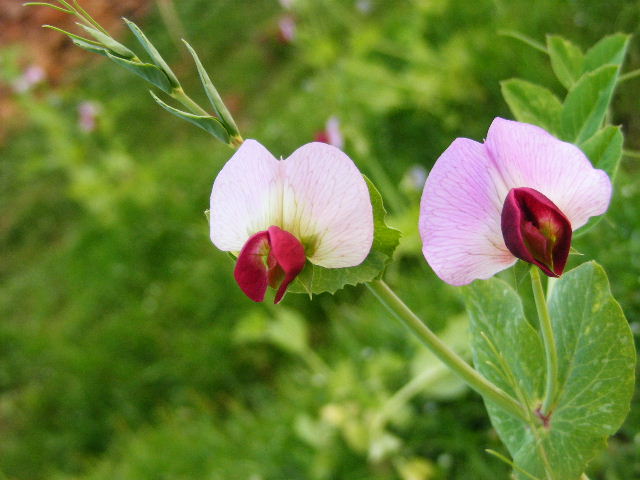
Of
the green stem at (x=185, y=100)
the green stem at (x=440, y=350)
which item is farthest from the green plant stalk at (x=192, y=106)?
the green stem at (x=440, y=350)

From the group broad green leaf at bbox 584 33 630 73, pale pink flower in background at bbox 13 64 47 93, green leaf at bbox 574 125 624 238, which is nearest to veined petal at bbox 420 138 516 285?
green leaf at bbox 574 125 624 238

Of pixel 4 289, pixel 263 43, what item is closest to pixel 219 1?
pixel 263 43

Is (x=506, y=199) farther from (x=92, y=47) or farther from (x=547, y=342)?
(x=92, y=47)

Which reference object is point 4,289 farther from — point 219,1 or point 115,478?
point 219,1

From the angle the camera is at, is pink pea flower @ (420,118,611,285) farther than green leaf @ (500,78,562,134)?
No

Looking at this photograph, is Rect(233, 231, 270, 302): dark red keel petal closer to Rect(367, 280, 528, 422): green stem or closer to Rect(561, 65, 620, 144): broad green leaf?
Rect(367, 280, 528, 422): green stem

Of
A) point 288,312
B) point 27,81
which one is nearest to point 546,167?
point 288,312
